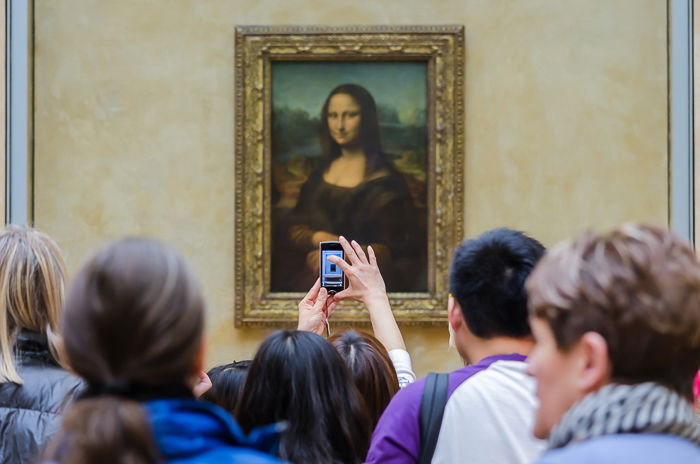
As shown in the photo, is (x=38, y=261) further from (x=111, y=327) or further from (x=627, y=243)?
(x=627, y=243)

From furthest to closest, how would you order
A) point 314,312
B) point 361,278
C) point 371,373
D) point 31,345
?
point 314,312
point 361,278
point 371,373
point 31,345

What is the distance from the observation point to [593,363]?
1749 millimetres

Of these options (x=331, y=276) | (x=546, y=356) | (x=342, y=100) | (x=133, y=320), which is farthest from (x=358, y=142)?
(x=133, y=320)

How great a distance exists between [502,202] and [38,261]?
6993mm

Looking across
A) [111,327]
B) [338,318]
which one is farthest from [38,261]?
[338,318]

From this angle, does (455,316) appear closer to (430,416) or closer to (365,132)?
(430,416)

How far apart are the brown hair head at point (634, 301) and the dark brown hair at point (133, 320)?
2.18ft

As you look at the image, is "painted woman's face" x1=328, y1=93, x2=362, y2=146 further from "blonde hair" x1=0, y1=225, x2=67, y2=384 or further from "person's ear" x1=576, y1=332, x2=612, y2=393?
"person's ear" x1=576, y1=332, x2=612, y2=393

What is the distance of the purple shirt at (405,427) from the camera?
2.76 meters

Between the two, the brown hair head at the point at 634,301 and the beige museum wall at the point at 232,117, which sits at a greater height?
the beige museum wall at the point at 232,117

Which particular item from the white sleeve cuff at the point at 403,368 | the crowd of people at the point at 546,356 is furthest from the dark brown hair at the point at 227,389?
the crowd of people at the point at 546,356

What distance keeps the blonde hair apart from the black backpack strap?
1.21m

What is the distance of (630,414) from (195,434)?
0.73 m

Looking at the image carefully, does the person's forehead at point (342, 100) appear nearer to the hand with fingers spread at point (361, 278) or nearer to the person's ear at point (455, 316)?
the hand with fingers spread at point (361, 278)
